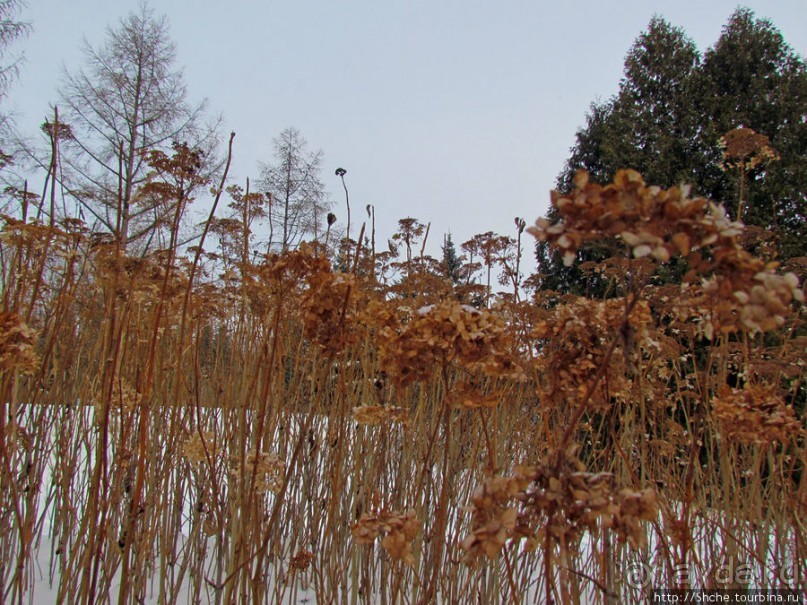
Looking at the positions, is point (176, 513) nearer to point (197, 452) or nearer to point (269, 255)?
point (197, 452)

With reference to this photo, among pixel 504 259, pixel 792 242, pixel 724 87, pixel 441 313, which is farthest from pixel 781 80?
pixel 441 313

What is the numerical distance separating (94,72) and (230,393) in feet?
31.5

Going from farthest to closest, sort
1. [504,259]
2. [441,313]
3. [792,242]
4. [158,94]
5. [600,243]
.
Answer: [158,94] → [792,242] → [504,259] → [441,313] → [600,243]

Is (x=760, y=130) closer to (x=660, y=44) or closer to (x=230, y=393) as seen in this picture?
(x=660, y=44)

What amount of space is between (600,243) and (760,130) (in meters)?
9.46

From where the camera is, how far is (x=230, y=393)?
1546 mm

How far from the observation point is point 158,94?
8.86 metres

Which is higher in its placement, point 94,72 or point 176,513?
point 94,72

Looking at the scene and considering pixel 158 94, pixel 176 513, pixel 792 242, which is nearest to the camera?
pixel 176 513

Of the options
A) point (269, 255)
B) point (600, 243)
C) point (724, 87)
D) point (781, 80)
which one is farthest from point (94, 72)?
point (781, 80)

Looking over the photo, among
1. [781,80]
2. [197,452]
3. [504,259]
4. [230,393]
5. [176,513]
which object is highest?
[781,80]

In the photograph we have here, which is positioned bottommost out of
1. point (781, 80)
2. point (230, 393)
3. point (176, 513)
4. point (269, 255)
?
point (176, 513)

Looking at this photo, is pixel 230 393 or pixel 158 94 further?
pixel 158 94

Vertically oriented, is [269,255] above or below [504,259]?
below
